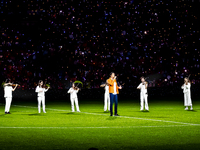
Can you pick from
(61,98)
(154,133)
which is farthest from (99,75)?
(154,133)

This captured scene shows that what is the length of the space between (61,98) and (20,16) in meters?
11.8

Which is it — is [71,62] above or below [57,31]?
below

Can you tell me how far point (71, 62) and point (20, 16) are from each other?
8.71 metres

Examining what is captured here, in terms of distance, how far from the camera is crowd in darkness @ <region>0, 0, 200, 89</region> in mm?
42906

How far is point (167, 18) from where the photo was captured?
138 feet

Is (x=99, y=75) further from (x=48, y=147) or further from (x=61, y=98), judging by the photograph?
(x=48, y=147)

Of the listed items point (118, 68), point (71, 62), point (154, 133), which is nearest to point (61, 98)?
point (71, 62)

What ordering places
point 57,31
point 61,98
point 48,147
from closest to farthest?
point 48,147, point 61,98, point 57,31

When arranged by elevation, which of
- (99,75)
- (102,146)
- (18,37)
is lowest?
(102,146)

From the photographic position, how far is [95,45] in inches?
1806

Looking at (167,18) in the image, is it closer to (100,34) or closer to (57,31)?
(100,34)

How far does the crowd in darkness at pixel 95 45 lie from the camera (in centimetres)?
4291

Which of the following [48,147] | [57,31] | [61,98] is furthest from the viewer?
[57,31]

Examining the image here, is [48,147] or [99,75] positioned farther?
→ [99,75]
